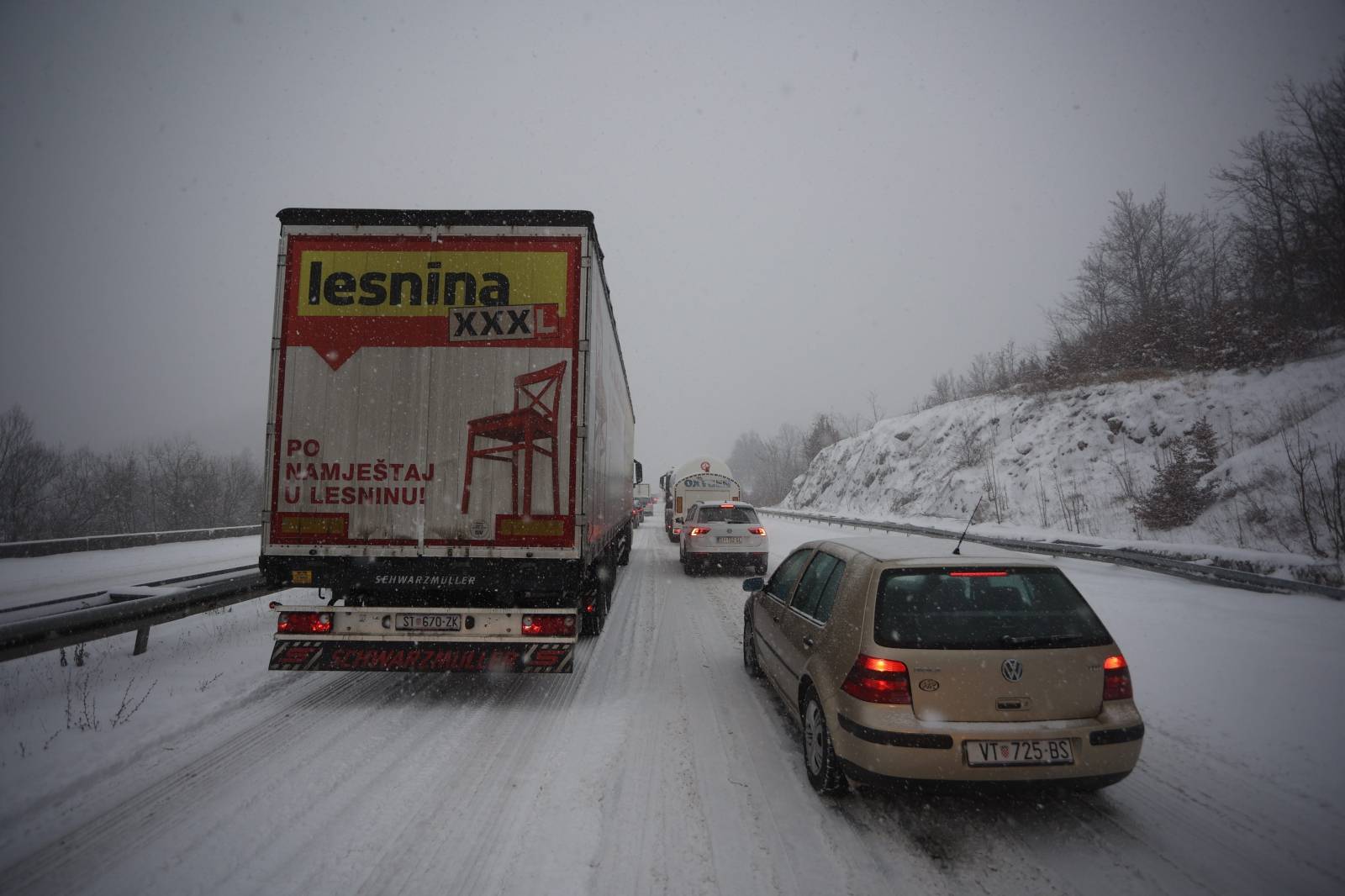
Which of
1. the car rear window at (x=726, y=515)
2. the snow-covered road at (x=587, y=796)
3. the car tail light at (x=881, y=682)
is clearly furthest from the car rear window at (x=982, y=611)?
the car rear window at (x=726, y=515)

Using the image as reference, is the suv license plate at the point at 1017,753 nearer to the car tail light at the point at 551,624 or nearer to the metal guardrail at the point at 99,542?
the car tail light at the point at 551,624

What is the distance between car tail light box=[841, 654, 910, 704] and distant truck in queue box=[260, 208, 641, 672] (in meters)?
2.48

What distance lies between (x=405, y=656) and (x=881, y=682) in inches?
149

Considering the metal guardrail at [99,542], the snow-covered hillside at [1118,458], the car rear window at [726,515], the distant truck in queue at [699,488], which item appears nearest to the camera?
the car rear window at [726,515]

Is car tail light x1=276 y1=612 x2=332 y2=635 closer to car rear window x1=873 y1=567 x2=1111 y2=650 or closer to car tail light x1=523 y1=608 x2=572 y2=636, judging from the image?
car tail light x1=523 y1=608 x2=572 y2=636

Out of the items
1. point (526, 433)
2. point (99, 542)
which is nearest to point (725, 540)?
point (526, 433)

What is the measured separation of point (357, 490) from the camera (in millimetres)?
4656

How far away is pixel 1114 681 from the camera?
2.95 metres

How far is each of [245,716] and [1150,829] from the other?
20.5 ft

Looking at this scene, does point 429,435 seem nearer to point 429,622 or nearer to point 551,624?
point 429,622

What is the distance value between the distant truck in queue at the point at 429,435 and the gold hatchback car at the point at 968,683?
237 cm

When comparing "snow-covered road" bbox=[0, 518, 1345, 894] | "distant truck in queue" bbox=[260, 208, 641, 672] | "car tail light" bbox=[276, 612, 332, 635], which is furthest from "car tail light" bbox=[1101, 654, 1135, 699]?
"car tail light" bbox=[276, 612, 332, 635]

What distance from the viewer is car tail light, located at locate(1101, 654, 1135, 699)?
293 centimetres

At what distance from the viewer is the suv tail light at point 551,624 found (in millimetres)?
4703
